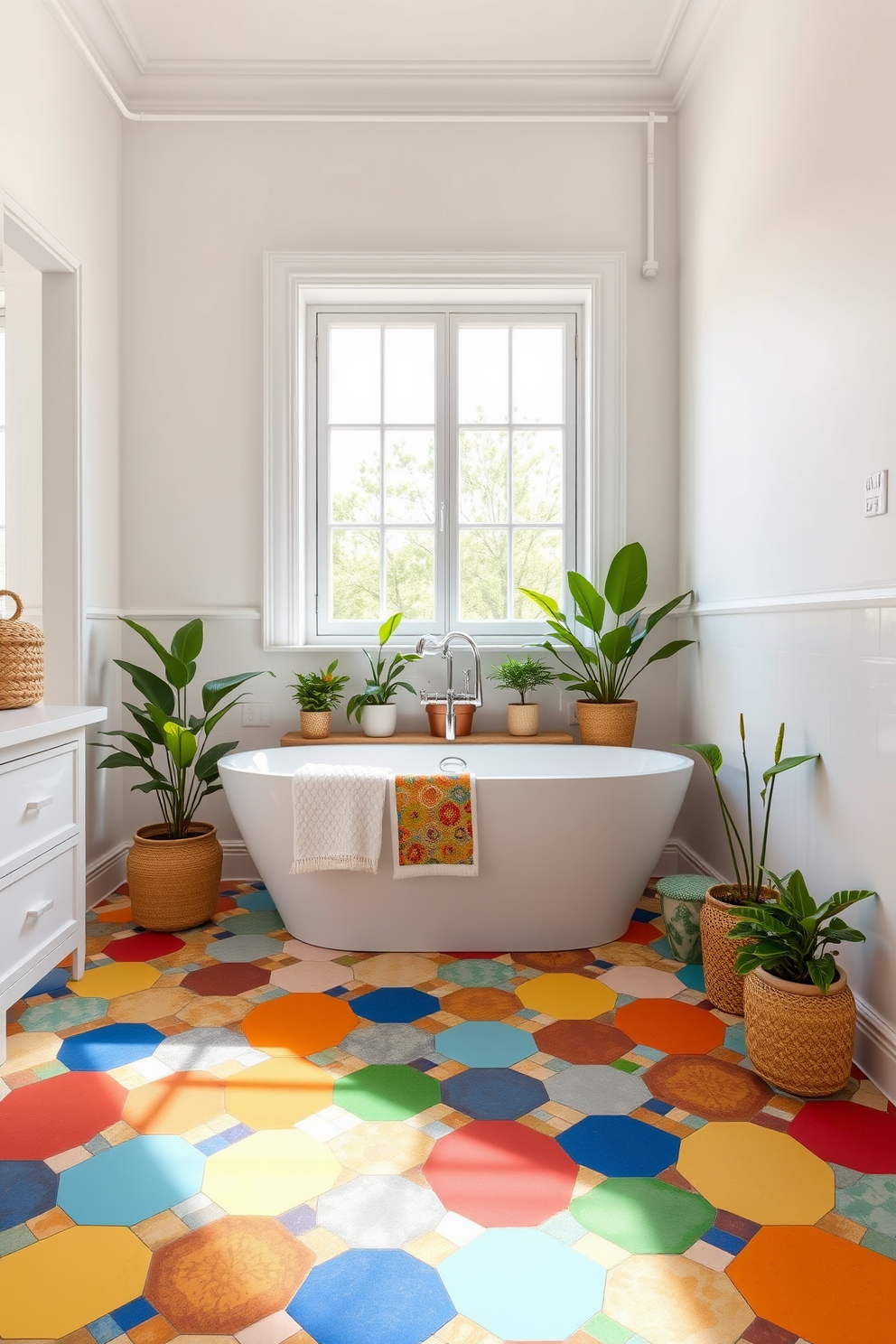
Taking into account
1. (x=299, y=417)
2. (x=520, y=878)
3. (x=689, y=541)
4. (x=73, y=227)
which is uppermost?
(x=73, y=227)

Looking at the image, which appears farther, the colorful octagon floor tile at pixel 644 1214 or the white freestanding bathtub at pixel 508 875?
the white freestanding bathtub at pixel 508 875

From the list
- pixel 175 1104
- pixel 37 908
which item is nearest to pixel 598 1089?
pixel 175 1104

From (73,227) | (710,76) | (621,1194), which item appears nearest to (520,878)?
(621,1194)

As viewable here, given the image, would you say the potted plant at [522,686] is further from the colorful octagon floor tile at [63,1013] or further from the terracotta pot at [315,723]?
the colorful octagon floor tile at [63,1013]

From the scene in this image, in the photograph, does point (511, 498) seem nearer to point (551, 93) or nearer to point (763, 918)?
point (551, 93)

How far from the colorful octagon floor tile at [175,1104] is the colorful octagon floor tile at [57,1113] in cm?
4

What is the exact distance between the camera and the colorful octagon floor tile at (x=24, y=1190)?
4.69 ft

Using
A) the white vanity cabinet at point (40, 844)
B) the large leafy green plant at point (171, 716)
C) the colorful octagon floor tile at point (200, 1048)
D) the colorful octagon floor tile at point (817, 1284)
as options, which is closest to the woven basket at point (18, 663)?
the white vanity cabinet at point (40, 844)

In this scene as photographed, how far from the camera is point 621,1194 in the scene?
1477mm

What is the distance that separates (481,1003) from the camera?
2.22 metres

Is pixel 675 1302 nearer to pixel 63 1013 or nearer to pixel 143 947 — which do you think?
pixel 63 1013

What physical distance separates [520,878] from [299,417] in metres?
1.99

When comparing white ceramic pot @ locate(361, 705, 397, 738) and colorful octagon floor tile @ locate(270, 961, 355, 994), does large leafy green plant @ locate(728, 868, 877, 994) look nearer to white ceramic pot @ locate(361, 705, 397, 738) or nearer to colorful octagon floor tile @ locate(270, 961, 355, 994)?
colorful octagon floor tile @ locate(270, 961, 355, 994)

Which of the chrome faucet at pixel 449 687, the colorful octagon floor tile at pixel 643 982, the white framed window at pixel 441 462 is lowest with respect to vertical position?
the colorful octagon floor tile at pixel 643 982
